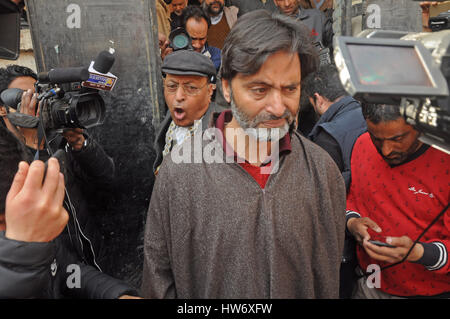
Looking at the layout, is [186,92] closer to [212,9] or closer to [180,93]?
[180,93]

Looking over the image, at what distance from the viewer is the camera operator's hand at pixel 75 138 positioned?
1.92 metres

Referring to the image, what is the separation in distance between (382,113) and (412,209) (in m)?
0.47

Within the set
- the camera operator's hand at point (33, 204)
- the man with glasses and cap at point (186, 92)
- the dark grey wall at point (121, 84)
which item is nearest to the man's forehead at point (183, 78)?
the man with glasses and cap at point (186, 92)

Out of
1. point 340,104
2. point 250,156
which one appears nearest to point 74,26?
point 250,156

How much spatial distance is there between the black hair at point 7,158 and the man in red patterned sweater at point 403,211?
57.5 inches

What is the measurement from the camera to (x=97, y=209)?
8.72 ft

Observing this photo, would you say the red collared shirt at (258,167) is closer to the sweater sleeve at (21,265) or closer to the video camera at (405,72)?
the video camera at (405,72)

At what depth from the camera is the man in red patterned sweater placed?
55.0 inches

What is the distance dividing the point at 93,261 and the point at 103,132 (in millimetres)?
1249

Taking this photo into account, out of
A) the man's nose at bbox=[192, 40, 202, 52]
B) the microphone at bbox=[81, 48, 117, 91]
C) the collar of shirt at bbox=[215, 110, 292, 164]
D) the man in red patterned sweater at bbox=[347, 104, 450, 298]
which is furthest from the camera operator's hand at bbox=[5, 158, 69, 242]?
the man's nose at bbox=[192, 40, 202, 52]

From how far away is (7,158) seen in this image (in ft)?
3.63

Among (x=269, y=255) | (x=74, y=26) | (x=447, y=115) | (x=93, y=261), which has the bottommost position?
(x=93, y=261)

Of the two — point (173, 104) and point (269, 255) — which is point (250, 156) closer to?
point (269, 255)

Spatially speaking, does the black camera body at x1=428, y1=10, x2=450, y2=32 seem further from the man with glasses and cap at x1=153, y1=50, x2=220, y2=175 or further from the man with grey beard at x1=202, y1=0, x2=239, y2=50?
the man with grey beard at x1=202, y1=0, x2=239, y2=50
